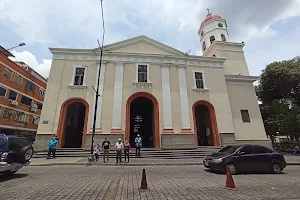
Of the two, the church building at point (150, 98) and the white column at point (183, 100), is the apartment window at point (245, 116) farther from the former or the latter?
the white column at point (183, 100)

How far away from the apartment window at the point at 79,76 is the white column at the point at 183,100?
1099 cm

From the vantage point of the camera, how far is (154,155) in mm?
15031

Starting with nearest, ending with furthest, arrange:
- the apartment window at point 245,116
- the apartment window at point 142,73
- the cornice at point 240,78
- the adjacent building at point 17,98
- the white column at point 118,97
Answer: the white column at point 118,97 → the apartment window at point 142,73 → the apartment window at point 245,116 → the cornice at point 240,78 → the adjacent building at point 17,98

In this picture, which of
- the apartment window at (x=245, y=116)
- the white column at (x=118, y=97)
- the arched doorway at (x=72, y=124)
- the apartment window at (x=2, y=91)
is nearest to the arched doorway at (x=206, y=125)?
the apartment window at (x=245, y=116)

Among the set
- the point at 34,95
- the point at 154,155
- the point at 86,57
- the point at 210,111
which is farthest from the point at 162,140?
the point at 34,95

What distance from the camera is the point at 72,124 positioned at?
19.7 m

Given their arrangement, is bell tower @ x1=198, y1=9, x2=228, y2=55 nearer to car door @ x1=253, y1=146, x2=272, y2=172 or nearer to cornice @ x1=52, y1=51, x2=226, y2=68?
cornice @ x1=52, y1=51, x2=226, y2=68

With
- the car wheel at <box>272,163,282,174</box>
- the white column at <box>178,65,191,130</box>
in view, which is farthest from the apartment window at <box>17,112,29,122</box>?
the car wheel at <box>272,163,282,174</box>

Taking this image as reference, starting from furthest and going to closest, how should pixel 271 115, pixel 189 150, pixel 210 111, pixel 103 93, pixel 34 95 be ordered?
1. pixel 34 95
2. pixel 271 115
3. pixel 210 111
4. pixel 103 93
5. pixel 189 150

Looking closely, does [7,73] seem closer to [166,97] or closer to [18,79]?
[18,79]

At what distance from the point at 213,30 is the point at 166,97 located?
13347mm

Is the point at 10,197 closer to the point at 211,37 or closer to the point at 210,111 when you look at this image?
the point at 210,111

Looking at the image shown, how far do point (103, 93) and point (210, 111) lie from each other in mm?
12085

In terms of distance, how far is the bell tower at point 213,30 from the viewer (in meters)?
24.4
